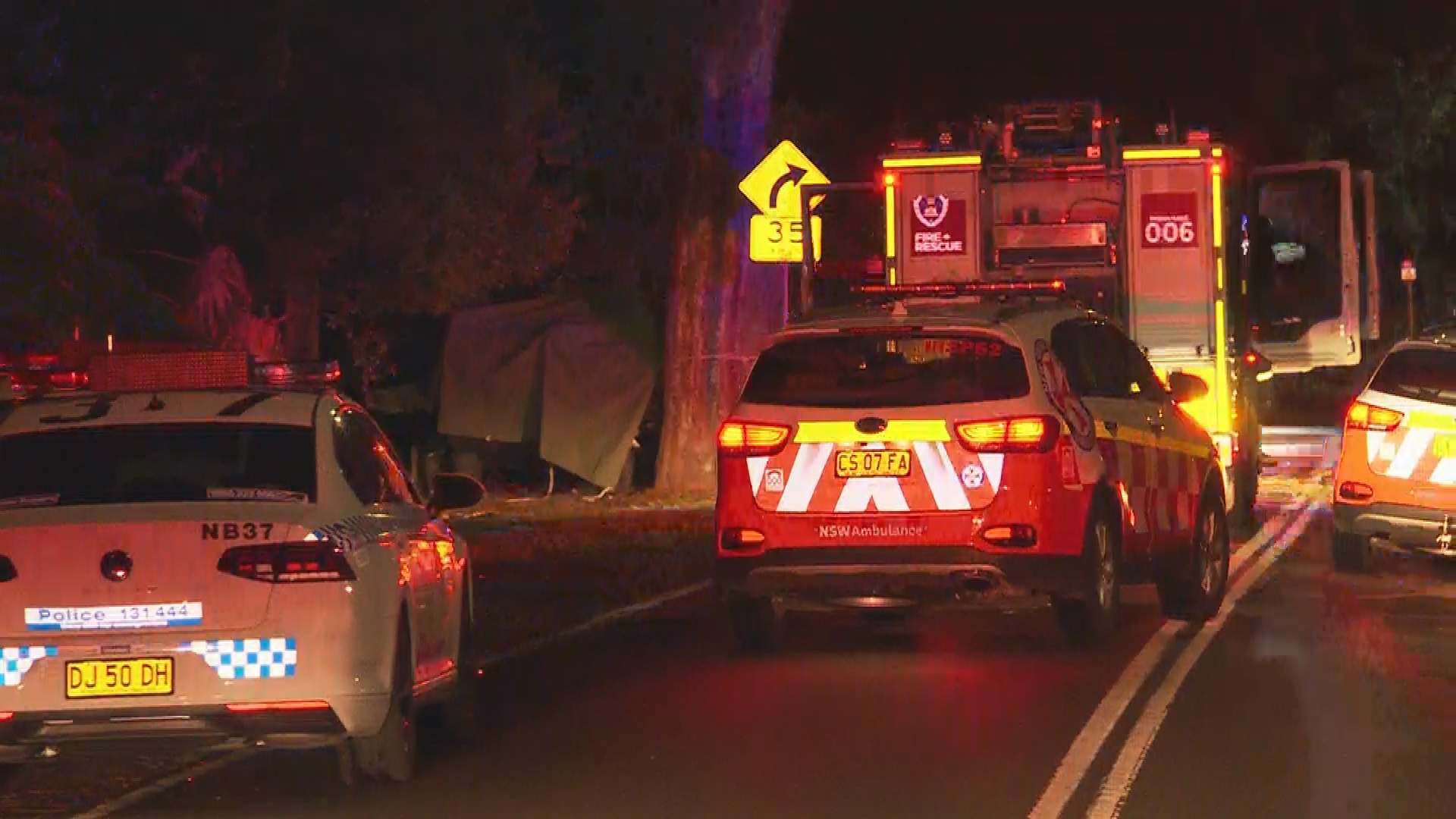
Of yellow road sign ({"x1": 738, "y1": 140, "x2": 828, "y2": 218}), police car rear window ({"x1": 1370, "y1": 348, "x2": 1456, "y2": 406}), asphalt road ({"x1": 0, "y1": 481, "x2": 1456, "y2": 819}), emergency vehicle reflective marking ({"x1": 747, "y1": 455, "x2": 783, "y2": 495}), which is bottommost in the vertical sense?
asphalt road ({"x1": 0, "y1": 481, "x2": 1456, "y2": 819})

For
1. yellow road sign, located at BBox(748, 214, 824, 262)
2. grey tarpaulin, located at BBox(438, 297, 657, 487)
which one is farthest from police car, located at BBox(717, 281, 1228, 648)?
grey tarpaulin, located at BBox(438, 297, 657, 487)

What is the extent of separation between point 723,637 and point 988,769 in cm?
475

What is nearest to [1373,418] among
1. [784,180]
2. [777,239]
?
[777,239]

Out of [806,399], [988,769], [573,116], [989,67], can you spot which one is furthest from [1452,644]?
[989,67]

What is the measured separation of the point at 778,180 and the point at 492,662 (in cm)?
867

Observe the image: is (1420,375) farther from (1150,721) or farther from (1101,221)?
(1150,721)

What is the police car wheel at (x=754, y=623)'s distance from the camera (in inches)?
534

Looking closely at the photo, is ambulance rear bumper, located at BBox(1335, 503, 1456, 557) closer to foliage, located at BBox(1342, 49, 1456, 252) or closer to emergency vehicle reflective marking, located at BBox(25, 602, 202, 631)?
emergency vehicle reflective marking, located at BBox(25, 602, 202, 631)

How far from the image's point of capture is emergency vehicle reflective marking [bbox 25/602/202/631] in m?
8.91

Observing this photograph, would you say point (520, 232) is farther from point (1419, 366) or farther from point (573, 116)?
point (1419, 366)

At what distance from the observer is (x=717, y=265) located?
87.1 feet

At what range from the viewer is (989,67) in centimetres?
3859

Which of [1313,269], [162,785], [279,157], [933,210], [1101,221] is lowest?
[162,785]

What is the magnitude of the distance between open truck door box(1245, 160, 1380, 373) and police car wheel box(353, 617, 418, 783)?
12766 mm
